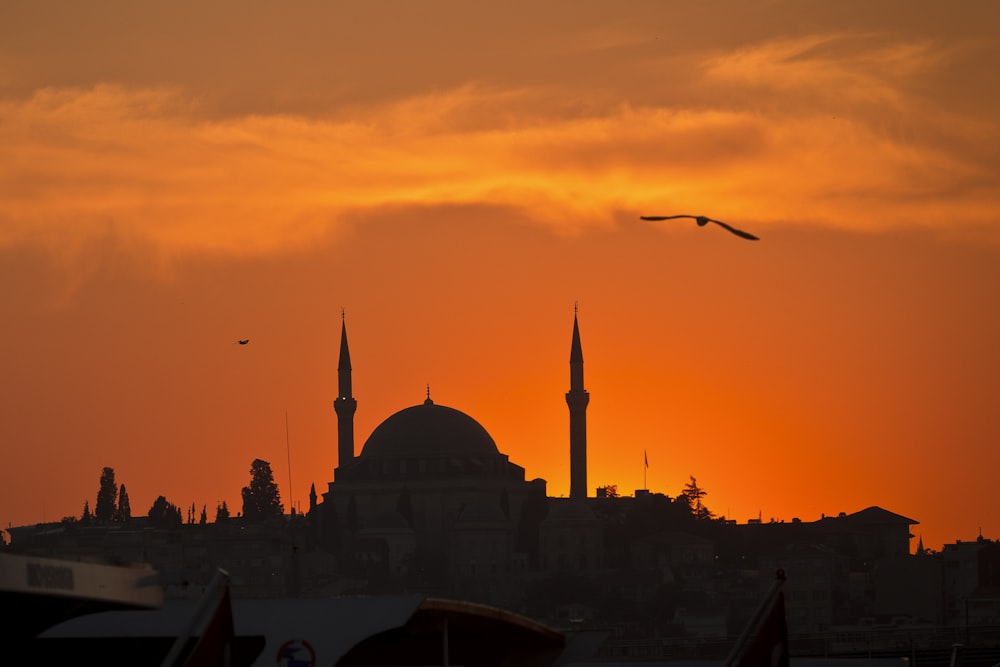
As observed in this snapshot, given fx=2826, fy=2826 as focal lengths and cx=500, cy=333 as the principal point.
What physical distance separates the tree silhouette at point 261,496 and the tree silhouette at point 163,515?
4.42 meters

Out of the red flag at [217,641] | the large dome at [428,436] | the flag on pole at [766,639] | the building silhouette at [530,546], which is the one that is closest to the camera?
the red flag at [217,641]

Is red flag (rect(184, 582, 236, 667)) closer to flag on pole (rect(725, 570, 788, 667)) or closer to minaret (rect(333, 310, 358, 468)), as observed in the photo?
flag on pole (rect(725, 570, 788, 667))

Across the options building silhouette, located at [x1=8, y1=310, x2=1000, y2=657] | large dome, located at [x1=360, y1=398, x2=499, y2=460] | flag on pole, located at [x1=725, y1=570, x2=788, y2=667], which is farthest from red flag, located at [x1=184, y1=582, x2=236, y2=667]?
large dome, located at [x1=360, y1=398, x2=499, y2=460]

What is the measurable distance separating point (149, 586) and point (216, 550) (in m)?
131

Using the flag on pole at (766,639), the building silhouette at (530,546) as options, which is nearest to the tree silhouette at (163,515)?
the building silhouette at (530,546)

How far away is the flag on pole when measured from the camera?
707 inches

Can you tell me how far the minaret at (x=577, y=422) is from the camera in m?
137

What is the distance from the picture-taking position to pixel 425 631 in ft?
77.5

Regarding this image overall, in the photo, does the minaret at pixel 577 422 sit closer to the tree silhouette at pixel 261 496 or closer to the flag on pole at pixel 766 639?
the tree silhouette at pixel 261 496

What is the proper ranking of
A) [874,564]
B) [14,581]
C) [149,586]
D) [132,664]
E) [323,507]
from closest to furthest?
[14,581], [149,586], [132,664], [874,564], [323,507]

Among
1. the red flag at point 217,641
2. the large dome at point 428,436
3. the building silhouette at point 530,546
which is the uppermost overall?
the large dome at point 428,436

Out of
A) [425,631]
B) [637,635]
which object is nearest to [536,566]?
[637,635]

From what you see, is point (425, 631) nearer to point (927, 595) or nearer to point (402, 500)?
point (927, 595)

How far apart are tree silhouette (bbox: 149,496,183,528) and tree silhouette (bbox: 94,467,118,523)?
8.19 ft
